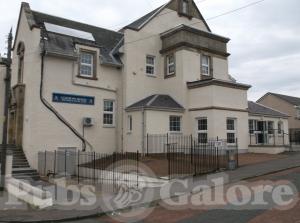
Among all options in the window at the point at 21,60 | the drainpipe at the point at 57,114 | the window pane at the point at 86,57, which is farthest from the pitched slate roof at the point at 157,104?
the window at the point at 21,60

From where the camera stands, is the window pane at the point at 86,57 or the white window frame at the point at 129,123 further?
the white window frame at the point at 129,123

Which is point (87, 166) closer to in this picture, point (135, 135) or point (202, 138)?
point (135, 135)

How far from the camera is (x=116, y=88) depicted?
83.0 ft

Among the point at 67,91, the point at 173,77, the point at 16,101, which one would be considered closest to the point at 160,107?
the point at 173,77

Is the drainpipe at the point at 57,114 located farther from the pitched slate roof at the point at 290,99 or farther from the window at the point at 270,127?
the pitched slate roof at the point at 290,99

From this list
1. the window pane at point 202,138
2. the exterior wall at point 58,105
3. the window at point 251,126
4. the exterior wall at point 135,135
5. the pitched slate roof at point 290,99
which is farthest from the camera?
the pitched slate roof at point 290,99

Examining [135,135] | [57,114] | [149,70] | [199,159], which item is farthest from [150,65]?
[199,159]

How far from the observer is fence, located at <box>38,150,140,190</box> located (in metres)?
17.7

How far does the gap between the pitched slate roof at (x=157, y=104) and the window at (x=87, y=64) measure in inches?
137

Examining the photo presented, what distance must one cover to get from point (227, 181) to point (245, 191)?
2.13 metres

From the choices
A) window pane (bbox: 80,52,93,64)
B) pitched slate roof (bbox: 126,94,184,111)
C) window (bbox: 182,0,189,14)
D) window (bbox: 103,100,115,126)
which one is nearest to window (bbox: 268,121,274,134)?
pitched slate roof (bbox: 126,94,184,111)

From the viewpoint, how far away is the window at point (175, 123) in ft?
79.9

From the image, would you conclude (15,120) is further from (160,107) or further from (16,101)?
(160,107)

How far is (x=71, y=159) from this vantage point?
2139 cm
